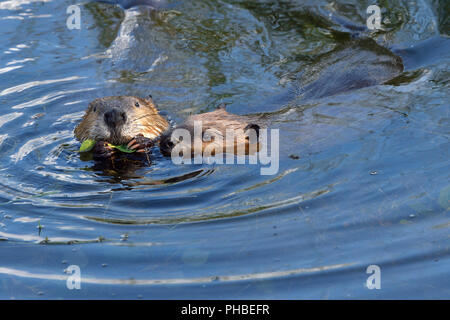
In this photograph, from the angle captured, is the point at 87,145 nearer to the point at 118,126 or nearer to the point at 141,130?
the point at 118,126

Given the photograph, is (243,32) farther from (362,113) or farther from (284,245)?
(284,245)

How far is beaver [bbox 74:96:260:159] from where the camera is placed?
461 cm

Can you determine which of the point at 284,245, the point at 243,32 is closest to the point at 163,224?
the point at 284,245

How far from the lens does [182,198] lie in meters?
4.03

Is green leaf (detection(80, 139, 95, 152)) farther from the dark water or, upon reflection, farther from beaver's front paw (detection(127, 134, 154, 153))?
beaver's front paw (detection(127, 134, 154, 153))

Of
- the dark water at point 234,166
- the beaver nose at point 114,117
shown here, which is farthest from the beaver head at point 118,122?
the dark water at point 234,166

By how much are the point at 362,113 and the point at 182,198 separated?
74.6 inches

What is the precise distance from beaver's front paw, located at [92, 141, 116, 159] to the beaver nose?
0.47 feet

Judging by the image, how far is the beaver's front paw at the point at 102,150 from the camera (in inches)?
184

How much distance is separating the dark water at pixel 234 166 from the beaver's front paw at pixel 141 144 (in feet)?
0.49

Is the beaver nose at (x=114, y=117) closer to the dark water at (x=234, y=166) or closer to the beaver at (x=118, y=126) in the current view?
the beaver at (x=118, y=126)

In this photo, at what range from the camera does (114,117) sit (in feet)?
15.2

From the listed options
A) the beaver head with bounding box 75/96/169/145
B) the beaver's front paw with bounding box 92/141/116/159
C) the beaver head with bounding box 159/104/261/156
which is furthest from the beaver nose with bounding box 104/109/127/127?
the beaver head with bounding box 159/104/261/156
